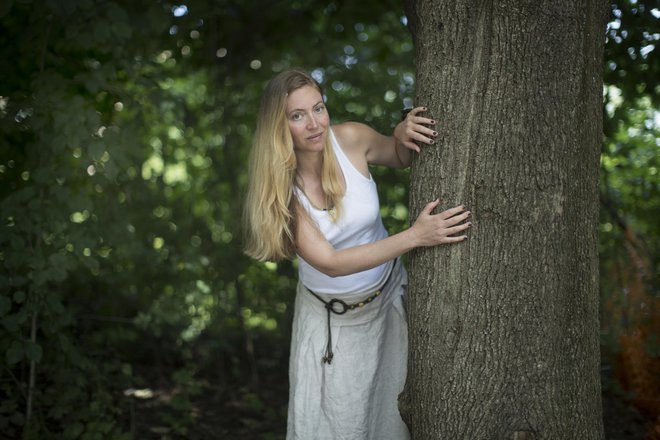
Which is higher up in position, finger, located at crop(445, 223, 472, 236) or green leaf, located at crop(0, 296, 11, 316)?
finger, located at crop(445, 223, 472, 236)

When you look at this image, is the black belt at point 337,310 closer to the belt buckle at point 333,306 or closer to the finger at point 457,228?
the belt buckle at point 333,306

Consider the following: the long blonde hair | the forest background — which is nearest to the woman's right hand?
the long blonde hair

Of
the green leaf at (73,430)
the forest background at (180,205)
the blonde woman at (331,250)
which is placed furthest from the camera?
the green leaf at (73,430)

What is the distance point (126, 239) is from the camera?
3.85 meters

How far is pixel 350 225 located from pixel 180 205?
265cm

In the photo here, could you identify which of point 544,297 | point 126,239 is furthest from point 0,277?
point 544,297

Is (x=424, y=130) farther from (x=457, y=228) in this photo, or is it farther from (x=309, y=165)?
(x=309, y=165)

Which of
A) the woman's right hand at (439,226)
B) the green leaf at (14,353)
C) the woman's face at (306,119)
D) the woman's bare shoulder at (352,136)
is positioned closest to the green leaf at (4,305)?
the green leaf at (14,353)

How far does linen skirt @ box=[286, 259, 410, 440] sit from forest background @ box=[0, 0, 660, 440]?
120 centimetres

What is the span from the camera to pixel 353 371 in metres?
2.93

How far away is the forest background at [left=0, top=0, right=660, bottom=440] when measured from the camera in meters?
3.41

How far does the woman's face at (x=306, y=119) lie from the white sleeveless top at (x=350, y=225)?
118 millimetres

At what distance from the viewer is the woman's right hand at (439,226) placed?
2.34 metres

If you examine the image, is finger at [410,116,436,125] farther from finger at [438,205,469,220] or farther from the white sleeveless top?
the white sleeveless top
